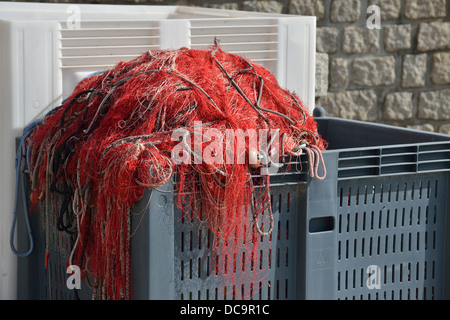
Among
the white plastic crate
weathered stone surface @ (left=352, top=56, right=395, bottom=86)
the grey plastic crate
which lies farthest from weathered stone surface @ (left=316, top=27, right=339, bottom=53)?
the grey plastic crate

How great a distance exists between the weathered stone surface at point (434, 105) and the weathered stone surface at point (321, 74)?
726 mm

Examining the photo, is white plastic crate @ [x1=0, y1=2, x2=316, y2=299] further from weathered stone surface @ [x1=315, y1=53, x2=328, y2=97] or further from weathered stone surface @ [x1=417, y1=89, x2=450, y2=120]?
weathered stone surface @ [x1=417, y1=89, x2=450, y2=120]

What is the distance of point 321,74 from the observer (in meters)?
4.93

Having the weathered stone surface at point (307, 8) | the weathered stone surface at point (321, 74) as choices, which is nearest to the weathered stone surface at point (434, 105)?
the weathered stone surface at point (321, 74)

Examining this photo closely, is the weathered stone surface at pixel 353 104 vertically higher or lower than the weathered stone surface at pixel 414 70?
lower

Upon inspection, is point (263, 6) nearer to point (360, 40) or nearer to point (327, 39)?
point (327, 39)

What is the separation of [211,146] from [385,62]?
10.4 ft

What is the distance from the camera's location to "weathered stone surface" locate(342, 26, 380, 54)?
4.97m

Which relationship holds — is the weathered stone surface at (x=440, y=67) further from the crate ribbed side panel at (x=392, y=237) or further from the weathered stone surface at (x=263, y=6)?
the crate ribbed side panel at (x=392, y=237)

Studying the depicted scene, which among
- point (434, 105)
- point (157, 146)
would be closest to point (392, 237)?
point (157, 146)

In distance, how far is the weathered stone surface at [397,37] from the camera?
510 centimetres

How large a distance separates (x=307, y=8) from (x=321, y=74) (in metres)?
0.41

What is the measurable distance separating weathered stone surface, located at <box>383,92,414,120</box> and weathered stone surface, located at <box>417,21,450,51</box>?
0.32 metres

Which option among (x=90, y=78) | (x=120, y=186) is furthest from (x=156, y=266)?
(x=90, y=78)
